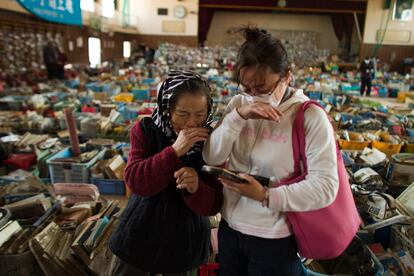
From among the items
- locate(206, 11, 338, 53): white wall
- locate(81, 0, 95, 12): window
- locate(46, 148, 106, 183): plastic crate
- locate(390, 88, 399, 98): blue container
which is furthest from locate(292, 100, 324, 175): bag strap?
locate(206, 11, 338, 53): white wall

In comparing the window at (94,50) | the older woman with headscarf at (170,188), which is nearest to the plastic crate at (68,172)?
the older woman with headscarf at (170,188)

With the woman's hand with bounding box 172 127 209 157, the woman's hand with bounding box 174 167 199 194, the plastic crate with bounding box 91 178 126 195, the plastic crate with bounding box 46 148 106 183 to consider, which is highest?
the woman's hand with bounding box 172 127 209 157

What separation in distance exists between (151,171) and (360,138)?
135 inches

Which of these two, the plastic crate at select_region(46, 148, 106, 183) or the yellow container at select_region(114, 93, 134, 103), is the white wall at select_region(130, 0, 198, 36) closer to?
the yellow container at select_region(114, 93, 134, 103)

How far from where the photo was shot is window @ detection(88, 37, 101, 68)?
1265 cm

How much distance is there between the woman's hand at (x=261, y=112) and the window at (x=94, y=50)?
12522 millimetres

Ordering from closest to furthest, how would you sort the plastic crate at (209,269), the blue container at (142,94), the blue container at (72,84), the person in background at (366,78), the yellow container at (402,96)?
the plastic crate at (209,269)
the blue container at (142,94)
the blue container at (72,84)
the yellow container at (402,96)
the person in background at (366,78)

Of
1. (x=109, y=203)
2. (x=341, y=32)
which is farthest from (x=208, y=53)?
(x=109, y=203)

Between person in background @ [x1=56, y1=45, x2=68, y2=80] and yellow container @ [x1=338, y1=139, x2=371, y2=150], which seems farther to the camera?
person in background @ [x1=56, y1=45, x2=68, y2=80]

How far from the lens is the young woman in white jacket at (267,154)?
37.6 inches

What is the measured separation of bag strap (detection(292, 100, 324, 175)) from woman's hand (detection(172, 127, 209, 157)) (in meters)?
0.27

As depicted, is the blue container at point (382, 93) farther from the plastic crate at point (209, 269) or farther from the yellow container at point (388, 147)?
the plastic crate at point (209, 269)

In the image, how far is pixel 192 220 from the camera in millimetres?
1305

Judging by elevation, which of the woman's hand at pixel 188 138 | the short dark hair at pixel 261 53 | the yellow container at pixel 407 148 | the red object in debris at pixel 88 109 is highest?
the short dark hair at pixel 261 53
